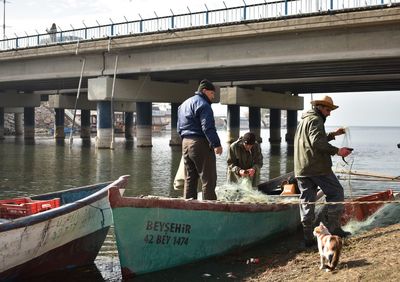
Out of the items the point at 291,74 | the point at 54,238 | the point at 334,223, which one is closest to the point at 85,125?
the point at 291,74

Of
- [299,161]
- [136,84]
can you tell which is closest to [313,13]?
[136,84]

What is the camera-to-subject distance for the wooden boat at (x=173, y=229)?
6.41 metres

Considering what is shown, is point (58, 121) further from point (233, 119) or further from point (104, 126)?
point (104, 126)

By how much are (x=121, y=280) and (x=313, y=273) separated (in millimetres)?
2558

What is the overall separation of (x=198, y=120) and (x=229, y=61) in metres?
23.0

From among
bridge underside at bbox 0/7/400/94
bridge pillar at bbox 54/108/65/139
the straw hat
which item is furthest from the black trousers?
bridge pillar at bbox 54/108/65/139

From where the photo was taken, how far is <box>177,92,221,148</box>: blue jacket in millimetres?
7074

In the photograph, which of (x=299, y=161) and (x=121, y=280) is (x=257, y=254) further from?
(x=121, y=280)

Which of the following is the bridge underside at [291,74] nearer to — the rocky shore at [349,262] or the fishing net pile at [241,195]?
the fishing net pile at [241,195]

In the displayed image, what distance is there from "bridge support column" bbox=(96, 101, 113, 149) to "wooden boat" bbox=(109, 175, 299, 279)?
103ft

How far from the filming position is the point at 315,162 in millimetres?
6832

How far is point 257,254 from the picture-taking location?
754cm

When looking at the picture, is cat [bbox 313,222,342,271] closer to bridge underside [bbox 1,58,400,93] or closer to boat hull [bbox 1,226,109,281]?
boat hull [bbox 1,226,109,281]

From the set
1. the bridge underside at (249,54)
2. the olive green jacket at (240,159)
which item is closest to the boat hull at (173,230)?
the olive green jacket at (240,159)
